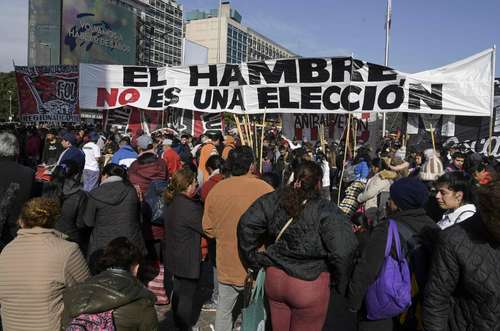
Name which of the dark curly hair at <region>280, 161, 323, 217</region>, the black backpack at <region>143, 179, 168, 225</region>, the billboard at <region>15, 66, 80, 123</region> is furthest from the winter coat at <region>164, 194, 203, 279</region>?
the billboard at <region>15, 66, 80, 123</region>

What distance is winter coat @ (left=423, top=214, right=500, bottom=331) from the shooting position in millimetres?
2102

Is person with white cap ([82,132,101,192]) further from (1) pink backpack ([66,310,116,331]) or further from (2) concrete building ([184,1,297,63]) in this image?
(2) concrete building ([184,1,297,63])

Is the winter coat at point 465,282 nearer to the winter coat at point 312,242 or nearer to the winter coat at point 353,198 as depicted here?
the winter coat at point 312,242

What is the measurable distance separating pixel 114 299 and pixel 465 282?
5.54ft

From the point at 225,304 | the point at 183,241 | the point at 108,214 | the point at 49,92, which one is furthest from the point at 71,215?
the point at 49,92

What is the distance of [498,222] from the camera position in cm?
202

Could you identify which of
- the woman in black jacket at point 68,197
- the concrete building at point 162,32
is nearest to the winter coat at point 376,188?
the woman in black jacket at point 68,197

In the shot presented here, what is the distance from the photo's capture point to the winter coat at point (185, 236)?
150 inches

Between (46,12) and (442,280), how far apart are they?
7637cm

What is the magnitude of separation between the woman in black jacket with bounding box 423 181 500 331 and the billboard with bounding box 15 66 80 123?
442 inches

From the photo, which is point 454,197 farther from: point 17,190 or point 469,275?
point 17,190

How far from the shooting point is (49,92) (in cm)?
1201

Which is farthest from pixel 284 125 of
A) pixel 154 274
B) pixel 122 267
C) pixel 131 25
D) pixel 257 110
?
pixel 131 25

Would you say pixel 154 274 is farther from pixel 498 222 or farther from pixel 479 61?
pixel 479 61
